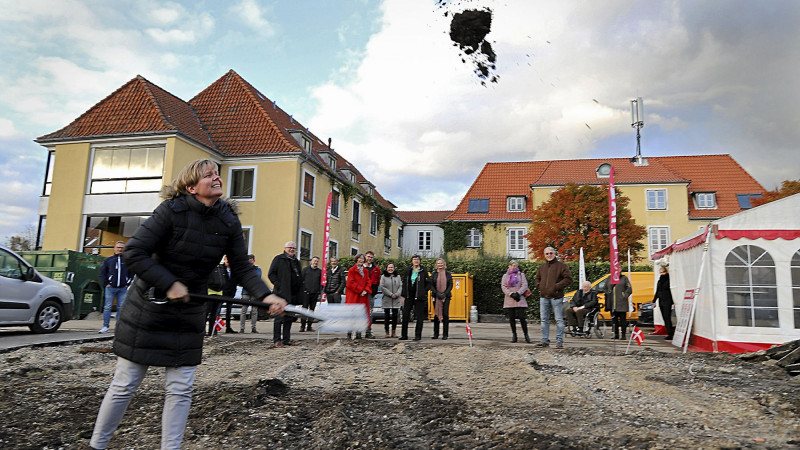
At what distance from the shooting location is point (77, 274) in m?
16.2

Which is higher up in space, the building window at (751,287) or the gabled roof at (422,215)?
the gabled roof at (422,215)

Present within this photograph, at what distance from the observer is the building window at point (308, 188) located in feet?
88.4

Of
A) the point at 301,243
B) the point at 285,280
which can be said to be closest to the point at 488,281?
the point at 301,243

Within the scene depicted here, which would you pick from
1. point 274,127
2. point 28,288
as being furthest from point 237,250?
point 274,127

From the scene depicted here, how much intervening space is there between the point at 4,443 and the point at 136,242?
6.82 feet

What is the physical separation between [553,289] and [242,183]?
19.8 m

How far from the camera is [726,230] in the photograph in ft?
34.1

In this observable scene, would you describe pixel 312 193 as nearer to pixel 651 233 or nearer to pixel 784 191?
pixel 651 233

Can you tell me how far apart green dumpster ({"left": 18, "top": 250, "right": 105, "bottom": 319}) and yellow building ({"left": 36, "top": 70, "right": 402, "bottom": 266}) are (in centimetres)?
665

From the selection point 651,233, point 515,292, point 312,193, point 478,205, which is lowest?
point 515,292

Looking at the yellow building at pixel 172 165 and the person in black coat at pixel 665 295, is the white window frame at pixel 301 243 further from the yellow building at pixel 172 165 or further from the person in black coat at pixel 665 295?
the person in black coat at pixel 665 295

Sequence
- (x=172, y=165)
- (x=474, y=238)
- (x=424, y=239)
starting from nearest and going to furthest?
(x=172, y=165), (x=474, y=238), (x=424, y=239)

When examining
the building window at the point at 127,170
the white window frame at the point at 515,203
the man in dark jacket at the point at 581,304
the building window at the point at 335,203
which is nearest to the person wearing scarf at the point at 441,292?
the man in dark jacket at the point at 581,304

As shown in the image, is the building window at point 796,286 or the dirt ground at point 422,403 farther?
the building window at point 796,286
